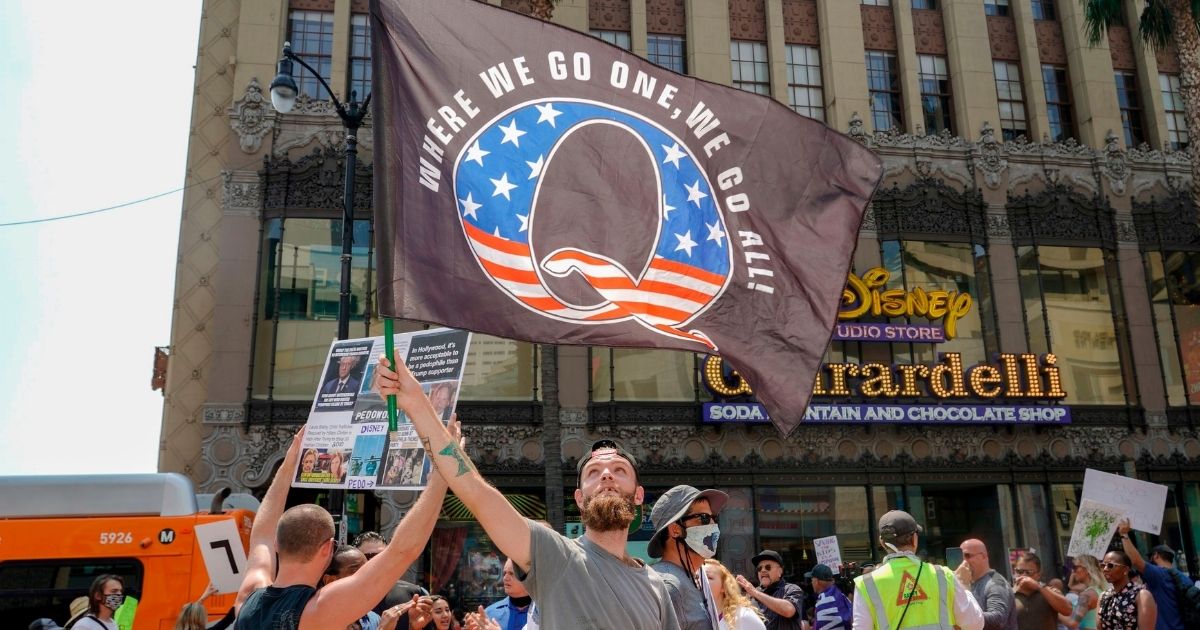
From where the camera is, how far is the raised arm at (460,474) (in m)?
3.25

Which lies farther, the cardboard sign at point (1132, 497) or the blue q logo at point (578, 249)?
the cardboard sign at point (1132, 497)

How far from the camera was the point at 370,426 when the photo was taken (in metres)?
7.61

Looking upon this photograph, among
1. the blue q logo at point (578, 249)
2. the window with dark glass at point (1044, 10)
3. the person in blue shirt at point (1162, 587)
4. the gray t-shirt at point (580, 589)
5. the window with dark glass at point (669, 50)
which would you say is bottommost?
the person in blue shirt at point (1162, 587)

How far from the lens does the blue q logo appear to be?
532cm

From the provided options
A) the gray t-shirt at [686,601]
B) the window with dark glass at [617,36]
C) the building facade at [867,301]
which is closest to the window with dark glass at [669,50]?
the building facade at [867,301]

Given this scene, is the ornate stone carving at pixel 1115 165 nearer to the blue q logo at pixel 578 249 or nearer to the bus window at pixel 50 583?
the blue q logo at pixel 578 249

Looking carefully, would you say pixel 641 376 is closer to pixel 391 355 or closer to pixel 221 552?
pixel 221 552

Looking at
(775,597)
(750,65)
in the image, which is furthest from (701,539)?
(750,65)

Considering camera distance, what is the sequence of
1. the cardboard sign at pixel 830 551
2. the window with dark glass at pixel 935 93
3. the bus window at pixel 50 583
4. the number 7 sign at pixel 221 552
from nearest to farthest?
the number 7 sign at pixel 221 552, the bus window at pixel 50 583, the cardboard sign at pixel 830 551, the window with dark glass at pixel 935 93

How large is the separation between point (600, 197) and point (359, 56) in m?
19.9

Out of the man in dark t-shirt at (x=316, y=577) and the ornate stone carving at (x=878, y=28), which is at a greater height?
the ornate stone carving at (x=878, y=28)

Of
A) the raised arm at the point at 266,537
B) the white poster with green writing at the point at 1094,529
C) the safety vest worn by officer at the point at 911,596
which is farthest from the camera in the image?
the white poster with green writing at the point at 1094,529

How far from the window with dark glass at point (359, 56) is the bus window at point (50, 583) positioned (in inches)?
647

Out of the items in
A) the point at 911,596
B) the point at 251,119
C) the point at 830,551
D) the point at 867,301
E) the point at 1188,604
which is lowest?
the point at 830,551
